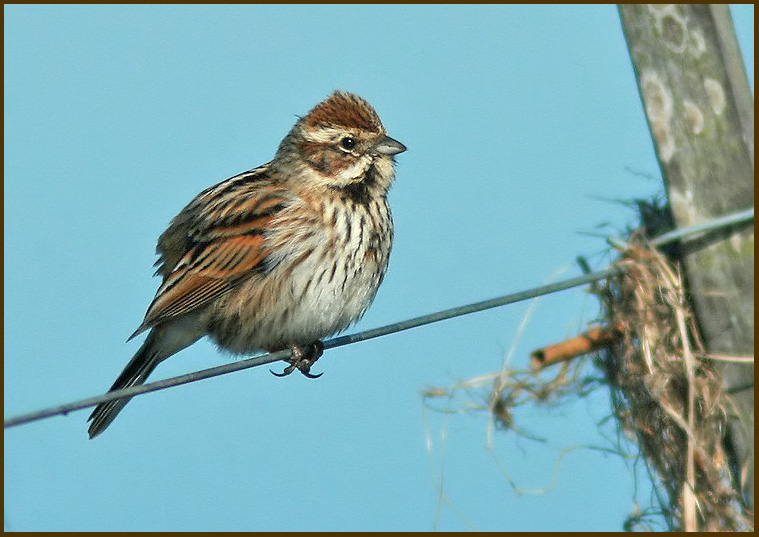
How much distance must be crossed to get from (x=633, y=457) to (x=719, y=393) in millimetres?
543

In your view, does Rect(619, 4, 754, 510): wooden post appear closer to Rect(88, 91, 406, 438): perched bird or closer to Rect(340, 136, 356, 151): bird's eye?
Rect(88, 91, 406, 438): perched bird

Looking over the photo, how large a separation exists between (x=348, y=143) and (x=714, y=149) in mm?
1586

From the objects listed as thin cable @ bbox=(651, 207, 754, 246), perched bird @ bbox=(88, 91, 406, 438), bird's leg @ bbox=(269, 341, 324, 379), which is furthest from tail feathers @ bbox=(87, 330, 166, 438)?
thin cable @ bbox=(651, 207, 754, 246)

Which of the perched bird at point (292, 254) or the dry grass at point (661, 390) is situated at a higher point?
the perched bird at point (292, 254)

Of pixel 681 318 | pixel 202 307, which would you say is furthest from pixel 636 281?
pixel 202 307

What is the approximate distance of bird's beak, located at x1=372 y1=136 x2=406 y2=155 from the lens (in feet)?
13.8

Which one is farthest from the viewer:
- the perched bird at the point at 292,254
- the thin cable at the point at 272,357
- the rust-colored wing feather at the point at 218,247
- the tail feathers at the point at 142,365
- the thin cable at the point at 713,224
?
the tail feathers at the point at 142,365

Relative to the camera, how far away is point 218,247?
4.23 meters

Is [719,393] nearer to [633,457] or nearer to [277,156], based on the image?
[633,457]

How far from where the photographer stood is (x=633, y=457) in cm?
375

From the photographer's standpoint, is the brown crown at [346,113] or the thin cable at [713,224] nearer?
the thin cable at [713,224]

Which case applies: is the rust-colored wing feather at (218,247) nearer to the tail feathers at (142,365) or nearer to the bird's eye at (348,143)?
the tail feathers at (142,365)

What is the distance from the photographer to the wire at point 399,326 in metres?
2.61

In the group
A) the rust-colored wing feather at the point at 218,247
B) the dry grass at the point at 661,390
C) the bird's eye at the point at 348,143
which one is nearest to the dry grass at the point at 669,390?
the dry grass at the point at 661,390
